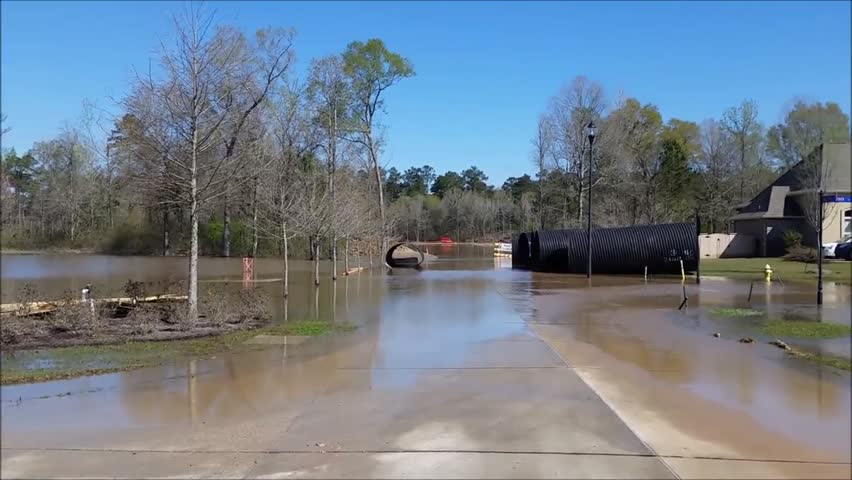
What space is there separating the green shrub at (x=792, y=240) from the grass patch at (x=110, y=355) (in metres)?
37.6

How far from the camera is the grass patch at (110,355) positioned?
28.5ft

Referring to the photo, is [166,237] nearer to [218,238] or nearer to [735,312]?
[218,238]

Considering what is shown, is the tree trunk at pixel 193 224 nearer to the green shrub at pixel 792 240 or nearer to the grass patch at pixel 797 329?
the grass patch at pixel 797 329

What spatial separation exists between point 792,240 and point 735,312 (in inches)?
1226

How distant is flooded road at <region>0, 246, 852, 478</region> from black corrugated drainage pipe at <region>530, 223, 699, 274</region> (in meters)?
16.6

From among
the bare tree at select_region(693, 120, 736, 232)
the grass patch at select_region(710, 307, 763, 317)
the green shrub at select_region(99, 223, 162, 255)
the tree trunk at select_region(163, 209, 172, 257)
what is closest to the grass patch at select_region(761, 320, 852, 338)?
the grass patch at select_region(710, 307, 763, 317)

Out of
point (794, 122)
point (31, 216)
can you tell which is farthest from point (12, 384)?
point (794, 122)

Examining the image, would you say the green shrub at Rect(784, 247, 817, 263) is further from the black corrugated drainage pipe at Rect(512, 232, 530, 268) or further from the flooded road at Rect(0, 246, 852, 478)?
the flooded road at Rect(0, 246, 852, 478)

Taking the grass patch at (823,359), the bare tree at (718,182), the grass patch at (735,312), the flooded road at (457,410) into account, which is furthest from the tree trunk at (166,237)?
the bare tree at (718,182)

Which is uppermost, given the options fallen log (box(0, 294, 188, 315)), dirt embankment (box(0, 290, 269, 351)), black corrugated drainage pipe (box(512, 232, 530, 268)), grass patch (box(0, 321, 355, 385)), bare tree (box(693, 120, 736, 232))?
bare tree (box(693, 120, 736, 232))

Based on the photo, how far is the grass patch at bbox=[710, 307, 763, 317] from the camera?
1438 cm

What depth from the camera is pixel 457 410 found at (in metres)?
6.89

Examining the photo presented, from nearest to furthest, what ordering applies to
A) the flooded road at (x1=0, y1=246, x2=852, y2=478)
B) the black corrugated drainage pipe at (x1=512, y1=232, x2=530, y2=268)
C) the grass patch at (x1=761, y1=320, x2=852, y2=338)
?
1. the flooded road at (x1=0, y1=246, x2=852, y2=478)
2. the grass patch at (x1=761, y1=320, x2=852, y2=338)
3. the black corrugated drainage pipe at (x1=512, y1=232, x2=530, y2=268)

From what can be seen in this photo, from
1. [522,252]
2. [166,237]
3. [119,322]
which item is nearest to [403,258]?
[522,252]
